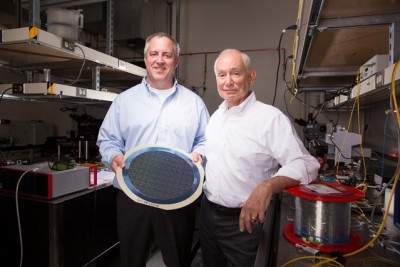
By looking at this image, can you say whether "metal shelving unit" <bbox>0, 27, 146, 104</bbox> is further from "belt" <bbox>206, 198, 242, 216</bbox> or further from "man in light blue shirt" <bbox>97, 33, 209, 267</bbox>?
"belt" <bbox>206, 198, 242, 216</bbox>

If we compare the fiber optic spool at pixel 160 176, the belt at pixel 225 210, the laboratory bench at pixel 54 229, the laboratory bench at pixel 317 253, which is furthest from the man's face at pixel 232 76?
the laboratory bench at pixel 54 229

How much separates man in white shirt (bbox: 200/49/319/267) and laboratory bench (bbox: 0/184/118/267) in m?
1.04

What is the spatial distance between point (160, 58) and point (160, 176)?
642mm

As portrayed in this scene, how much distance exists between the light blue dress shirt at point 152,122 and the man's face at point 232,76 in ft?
0.78

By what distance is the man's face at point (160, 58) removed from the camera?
55.3 inches

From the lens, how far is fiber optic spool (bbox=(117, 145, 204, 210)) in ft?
3.63

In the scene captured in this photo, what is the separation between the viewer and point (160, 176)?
1139 mm

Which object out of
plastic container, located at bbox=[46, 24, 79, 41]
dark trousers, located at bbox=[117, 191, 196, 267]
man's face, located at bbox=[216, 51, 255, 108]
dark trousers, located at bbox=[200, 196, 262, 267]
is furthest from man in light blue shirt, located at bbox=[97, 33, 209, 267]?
plastic container, located at bbox=[46, 24, 79, 41]

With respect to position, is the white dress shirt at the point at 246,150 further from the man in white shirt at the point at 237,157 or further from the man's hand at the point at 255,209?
the man's hand at the point at 255,209

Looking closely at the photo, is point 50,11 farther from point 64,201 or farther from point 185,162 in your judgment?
point 185,162

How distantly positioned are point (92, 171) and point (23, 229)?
0.60m

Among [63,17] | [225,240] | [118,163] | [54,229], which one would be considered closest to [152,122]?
[118,163]

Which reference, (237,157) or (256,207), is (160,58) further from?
(256,207)

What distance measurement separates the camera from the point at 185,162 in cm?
112
